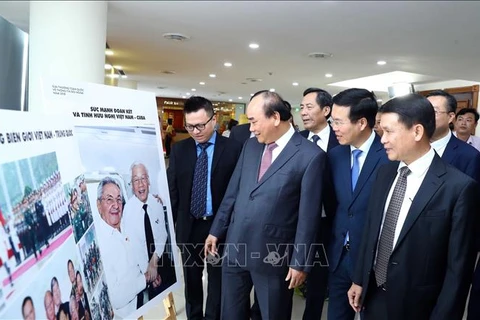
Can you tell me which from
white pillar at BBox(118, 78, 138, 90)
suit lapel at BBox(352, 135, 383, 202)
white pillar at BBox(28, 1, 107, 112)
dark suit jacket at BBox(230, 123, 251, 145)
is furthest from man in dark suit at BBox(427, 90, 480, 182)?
white pillar at BBox(118, 78, 138, 90)

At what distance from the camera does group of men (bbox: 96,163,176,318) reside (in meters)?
1.33

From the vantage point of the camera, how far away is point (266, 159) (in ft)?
6.08

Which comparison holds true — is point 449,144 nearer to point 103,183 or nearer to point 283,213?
point 283,213

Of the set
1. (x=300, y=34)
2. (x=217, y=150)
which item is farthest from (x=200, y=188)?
(x=300, y=34)

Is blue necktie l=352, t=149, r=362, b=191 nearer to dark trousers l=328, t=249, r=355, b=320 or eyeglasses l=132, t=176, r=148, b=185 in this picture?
dark trousers l=328, t=249, r=355, b=320

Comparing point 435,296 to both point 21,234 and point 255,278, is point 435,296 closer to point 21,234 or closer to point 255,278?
point 255,278

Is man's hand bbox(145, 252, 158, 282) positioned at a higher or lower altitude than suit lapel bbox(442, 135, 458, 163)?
lower

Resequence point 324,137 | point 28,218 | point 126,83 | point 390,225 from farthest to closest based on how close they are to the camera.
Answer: point 126,83 < point 324,137 < point 390,225 < point 28,218

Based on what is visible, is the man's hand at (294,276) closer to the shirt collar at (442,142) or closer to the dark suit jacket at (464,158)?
the dark suit jacket at (464,158)

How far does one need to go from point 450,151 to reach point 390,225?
37.0 inches

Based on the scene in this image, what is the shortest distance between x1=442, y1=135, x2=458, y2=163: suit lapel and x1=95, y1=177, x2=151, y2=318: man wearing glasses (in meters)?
1.81

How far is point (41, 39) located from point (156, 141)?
8.74 feet

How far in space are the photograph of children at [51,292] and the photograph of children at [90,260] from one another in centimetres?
7

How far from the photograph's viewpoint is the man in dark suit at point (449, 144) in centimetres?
198
